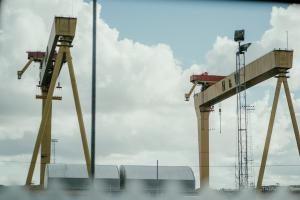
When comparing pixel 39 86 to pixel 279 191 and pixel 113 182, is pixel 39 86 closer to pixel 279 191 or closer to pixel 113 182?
pixel 113 182

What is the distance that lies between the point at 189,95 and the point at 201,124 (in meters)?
2.22

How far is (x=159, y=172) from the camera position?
2809 cm

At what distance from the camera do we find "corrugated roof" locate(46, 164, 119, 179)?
25.9 metres

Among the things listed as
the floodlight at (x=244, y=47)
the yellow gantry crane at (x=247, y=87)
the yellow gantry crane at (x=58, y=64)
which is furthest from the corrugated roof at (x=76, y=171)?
the floodlight at (x=244, y=47)

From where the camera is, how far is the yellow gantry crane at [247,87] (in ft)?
91.1

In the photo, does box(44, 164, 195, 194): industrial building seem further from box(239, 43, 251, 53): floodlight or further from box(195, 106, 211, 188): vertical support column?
box(195, 106, 211, 188): vertical support column

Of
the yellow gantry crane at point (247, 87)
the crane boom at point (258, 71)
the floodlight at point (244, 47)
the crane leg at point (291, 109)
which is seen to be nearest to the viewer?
the crane boom at point (258, 71)

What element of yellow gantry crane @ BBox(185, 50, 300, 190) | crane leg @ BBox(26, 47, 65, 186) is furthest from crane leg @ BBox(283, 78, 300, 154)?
crane leg @ BBox(26, 47, 65, 186)

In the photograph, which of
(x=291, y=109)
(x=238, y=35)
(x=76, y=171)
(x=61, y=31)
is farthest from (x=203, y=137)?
(x=61, y=31)

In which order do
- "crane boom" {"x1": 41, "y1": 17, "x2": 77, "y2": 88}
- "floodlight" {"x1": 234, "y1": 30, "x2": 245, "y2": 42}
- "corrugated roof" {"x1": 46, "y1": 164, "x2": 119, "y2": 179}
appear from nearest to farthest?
"crane boom" {"x1": 41, "y1": 17, "x2": 77, "y2": 88}, "corrugated roof" {"x1": 46, "y1": 164, "x2": 119, "y2": 179}, "floodlight" {"x1": 234, "y1": 30, "x2": 245, "y2": 42}

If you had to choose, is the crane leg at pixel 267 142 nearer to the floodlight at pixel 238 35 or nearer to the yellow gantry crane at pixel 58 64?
the floodlight at pixel 238 35

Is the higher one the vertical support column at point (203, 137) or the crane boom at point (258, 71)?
the crane boom at point (258, 71)

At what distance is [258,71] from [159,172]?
7407 mm

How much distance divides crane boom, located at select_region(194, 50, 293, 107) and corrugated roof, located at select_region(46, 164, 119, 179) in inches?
346
